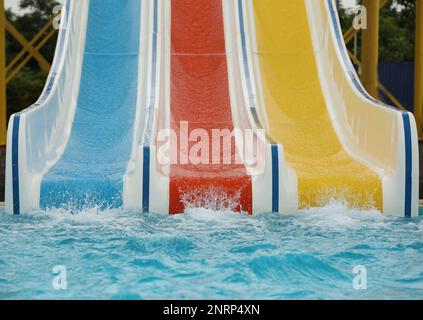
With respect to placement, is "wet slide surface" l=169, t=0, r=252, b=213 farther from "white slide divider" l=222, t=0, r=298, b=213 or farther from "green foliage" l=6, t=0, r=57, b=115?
"green foliage" l=6, t=0, r=57, b=115

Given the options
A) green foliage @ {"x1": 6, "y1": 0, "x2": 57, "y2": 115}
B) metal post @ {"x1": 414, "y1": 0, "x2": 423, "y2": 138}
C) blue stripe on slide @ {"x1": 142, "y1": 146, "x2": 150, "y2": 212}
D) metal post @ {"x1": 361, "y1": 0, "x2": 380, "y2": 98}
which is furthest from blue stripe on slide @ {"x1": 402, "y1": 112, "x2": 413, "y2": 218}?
green foliage @ {"x1": 6, "y1": 0, "x2": 57, "y2": 115}

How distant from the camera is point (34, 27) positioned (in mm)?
25359

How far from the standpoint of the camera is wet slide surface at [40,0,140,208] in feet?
18.1

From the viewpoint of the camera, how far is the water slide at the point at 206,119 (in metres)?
5.54

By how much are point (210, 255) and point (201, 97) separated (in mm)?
3380

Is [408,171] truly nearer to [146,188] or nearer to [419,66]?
[146,188]

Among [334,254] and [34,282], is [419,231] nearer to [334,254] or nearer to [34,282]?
[334,254]

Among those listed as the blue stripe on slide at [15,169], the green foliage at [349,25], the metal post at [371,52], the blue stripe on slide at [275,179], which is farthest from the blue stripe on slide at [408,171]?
the green foliage at [349,25]

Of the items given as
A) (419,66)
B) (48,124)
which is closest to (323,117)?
(419,66)

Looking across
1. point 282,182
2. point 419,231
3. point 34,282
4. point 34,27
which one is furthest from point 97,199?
point 34,27

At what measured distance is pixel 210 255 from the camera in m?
4.14

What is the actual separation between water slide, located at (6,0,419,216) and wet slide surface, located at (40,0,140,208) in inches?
0.6

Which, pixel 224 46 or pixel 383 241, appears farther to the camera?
pixel 224 46
